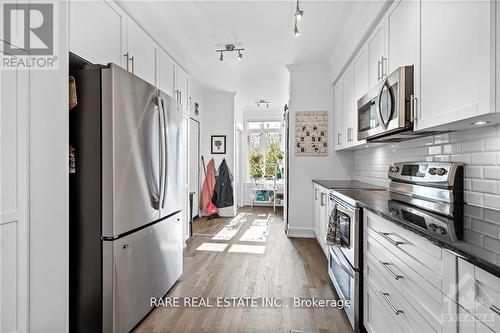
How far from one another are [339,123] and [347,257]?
224cm

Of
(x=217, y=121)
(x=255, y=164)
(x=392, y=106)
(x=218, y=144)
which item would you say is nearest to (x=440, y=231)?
(x=392, y=106)

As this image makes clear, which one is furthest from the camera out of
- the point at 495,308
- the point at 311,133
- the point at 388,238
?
the point at 311,133

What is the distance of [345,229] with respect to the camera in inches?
76.5

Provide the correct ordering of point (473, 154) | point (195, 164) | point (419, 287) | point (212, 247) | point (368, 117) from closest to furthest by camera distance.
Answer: point (419, 287) < point (473, 154) < point (368, 117) < point (212, 247) < point (195, 164)

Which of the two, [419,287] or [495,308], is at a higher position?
[495,308]

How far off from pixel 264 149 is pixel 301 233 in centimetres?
352

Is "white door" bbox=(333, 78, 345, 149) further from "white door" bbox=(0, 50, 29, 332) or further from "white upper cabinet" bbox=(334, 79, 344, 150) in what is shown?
"white door" bbox=(0, 50, 29, 332)

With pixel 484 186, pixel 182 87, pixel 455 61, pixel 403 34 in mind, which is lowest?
pixel 484 186

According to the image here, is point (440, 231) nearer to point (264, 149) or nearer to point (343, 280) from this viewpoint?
point (343, 280)

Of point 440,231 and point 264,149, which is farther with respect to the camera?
point 264,149

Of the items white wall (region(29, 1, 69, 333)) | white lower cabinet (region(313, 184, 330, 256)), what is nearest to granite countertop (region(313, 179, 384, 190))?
white lower cabinet (region(313, 184, 330, 256))

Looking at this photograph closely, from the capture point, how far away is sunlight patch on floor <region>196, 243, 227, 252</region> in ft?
11.3

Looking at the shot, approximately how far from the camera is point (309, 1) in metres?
2.41

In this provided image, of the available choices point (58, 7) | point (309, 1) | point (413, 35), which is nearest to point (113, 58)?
point (58, 7)
